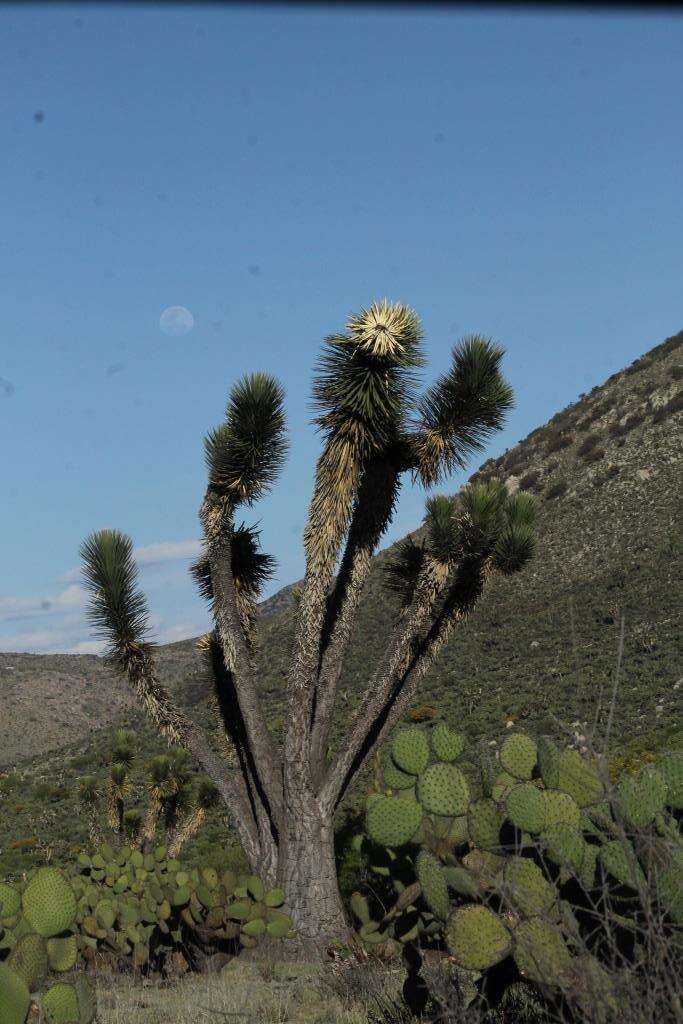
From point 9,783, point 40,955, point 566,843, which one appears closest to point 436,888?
point 566,843

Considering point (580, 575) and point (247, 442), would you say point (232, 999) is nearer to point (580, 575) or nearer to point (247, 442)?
point (247, 442)

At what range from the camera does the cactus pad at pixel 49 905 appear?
655cm

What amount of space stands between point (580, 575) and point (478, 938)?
29358mm

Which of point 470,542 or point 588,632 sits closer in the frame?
point 470,542

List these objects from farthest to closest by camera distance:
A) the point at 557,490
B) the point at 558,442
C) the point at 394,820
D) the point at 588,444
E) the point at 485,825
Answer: the point at 558,442, the point at 588,444, the point at 557,490, the point at 394,820, the point at 485,825

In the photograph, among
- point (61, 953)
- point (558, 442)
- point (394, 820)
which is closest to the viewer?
point (394, 820)

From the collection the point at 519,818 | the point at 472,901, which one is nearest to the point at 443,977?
the point at 472,901

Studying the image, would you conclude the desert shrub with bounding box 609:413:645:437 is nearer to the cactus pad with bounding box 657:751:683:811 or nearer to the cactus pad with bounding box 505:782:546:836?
the cactus pad with bounding box 657:751:683:811

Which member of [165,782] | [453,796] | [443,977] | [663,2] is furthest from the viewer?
[165,782]

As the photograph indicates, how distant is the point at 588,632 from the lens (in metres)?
28.4

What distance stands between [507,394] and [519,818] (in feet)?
23.2

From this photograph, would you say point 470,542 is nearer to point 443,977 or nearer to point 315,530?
point 315,530

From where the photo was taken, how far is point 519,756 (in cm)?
582

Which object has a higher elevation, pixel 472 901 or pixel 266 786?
pixel 266 786
